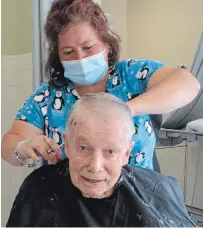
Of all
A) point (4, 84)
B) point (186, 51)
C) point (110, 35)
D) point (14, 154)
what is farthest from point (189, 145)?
point (14, 154)

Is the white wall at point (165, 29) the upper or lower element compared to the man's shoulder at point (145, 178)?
upper

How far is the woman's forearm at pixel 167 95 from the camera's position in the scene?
992 millimetres

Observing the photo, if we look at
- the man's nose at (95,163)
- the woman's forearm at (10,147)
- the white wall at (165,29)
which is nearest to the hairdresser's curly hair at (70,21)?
the woman's forearm at (10,147)

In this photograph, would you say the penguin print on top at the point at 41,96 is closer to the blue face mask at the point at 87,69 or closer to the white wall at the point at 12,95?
the blue face mask at the point at 87,69

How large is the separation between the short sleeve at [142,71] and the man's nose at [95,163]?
42cm

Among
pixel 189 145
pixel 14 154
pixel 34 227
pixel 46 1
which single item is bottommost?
pixel 189 145

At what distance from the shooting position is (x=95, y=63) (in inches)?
47.4

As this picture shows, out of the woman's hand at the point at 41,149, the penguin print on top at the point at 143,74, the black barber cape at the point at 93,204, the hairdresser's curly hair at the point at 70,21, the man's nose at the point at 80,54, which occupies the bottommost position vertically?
the black barber cape at the point at 93,204

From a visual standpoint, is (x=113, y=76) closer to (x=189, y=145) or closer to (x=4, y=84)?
(x=4, y=84)

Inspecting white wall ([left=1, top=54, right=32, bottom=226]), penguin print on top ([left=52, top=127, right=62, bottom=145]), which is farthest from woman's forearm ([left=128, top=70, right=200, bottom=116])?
white wall ([left=1, top=54, right=32, bottom=226])

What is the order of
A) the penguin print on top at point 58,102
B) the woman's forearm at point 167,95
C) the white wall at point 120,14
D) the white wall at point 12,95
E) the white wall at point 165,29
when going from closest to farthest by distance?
the woman's forearm at point 167,95, the penguin print on top at point 58,102, the white wall at point 12,95, the white wall at point 165,29, the white wall at point 120,14

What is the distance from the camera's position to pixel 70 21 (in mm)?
1185

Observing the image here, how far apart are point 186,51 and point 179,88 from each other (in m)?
1.51

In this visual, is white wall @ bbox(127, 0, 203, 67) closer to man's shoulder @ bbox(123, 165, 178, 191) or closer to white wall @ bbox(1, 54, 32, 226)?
white wall @ bbox(1, 54, 32, 226)
